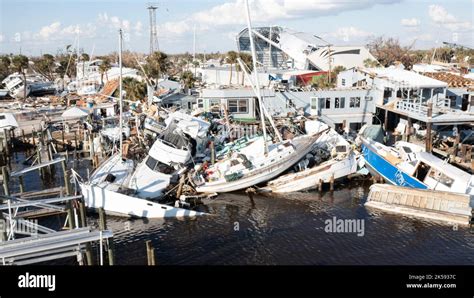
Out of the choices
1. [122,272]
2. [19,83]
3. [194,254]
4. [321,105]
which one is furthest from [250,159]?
[19,83]

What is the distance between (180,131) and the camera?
32.7 metres

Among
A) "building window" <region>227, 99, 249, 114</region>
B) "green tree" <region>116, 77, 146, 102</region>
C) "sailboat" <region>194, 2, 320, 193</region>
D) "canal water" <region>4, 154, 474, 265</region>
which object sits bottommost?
"canal water" <region>4, 154, 474, 265</region>

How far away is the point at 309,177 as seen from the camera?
32.1m

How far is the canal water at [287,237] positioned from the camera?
22.3 m

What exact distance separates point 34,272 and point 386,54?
9971cm

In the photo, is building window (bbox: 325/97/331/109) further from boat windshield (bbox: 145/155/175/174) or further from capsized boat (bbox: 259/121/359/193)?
boat windshield (bbox: 145/155/175/174)

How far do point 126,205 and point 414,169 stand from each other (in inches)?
830

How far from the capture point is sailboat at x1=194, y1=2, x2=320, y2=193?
1235 inches

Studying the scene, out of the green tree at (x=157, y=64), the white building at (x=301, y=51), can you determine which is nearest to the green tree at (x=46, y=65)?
the green tree at (x=157, y=64)

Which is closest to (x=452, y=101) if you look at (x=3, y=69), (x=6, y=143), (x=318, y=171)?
(x=318, y=171)

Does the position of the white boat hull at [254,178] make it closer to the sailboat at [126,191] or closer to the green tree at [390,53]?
the sailboat at [126,191]

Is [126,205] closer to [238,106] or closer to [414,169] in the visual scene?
[238,106]

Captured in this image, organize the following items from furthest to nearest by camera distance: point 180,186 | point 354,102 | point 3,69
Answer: point 3,69 < point 354,102 < point 180,186

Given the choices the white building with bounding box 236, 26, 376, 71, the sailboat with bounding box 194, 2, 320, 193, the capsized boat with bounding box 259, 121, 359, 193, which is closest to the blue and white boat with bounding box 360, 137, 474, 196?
the capsized boat with bounding box 259, 121, 359, 193
